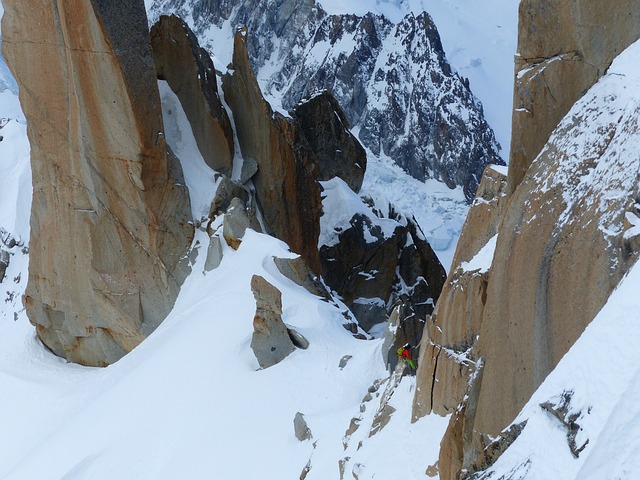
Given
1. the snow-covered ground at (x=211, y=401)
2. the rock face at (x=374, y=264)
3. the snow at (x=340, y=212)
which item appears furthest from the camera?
the rock face at (x=374, y=264)

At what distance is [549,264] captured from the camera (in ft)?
24.1

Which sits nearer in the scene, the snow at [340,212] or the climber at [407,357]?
the climber at [407,357]

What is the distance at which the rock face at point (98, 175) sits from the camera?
2067cm

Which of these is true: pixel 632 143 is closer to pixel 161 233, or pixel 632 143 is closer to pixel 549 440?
pixel 549 440

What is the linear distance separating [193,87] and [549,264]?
18420 millimetres

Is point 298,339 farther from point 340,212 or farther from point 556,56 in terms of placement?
point 340,212

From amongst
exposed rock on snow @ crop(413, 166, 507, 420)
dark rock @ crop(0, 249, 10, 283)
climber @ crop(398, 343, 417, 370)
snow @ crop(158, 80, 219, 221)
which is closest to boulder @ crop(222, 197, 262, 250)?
snow @ crop(158, 80, 219, 221)

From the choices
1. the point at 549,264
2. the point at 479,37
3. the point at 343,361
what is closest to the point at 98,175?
the point at 343,361

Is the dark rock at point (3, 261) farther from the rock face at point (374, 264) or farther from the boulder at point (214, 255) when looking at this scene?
the boulder at point (214, 255)

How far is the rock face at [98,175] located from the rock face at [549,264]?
14.4m

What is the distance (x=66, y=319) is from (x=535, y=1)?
724 inches

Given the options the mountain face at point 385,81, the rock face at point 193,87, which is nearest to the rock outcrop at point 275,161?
the rock face at point 193,87

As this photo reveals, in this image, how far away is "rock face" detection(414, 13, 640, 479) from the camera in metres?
6.71

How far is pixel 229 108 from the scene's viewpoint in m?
25.8
